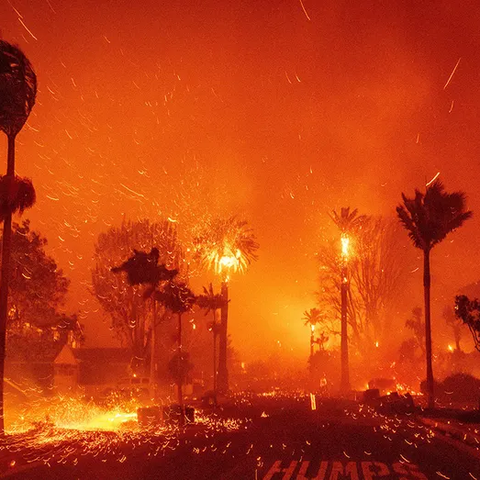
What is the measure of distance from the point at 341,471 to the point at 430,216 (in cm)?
2518

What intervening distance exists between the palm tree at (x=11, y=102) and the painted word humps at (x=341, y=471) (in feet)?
33.8

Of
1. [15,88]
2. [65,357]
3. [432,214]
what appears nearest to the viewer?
[15,88]

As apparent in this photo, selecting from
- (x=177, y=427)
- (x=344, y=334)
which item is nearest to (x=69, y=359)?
(x=344, y=334)

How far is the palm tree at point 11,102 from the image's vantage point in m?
20.7

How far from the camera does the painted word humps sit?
1312 cm

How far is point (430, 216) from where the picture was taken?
1452 inches

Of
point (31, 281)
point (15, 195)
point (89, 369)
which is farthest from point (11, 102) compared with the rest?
point (89, 369)

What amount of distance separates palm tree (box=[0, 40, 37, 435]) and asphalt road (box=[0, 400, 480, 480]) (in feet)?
14.4

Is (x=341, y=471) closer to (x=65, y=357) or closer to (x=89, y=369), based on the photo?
(x=65, y=357)

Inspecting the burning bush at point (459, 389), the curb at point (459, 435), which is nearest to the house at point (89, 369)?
the burning bush at point (459, 389)

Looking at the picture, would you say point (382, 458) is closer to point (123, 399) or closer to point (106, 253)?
point (123, 399)

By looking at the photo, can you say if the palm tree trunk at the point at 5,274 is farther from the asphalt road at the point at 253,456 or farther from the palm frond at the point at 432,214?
the palm frond at the point at 432,214

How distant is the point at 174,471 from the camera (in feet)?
46.8

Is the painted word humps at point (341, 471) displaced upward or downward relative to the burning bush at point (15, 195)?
downward
